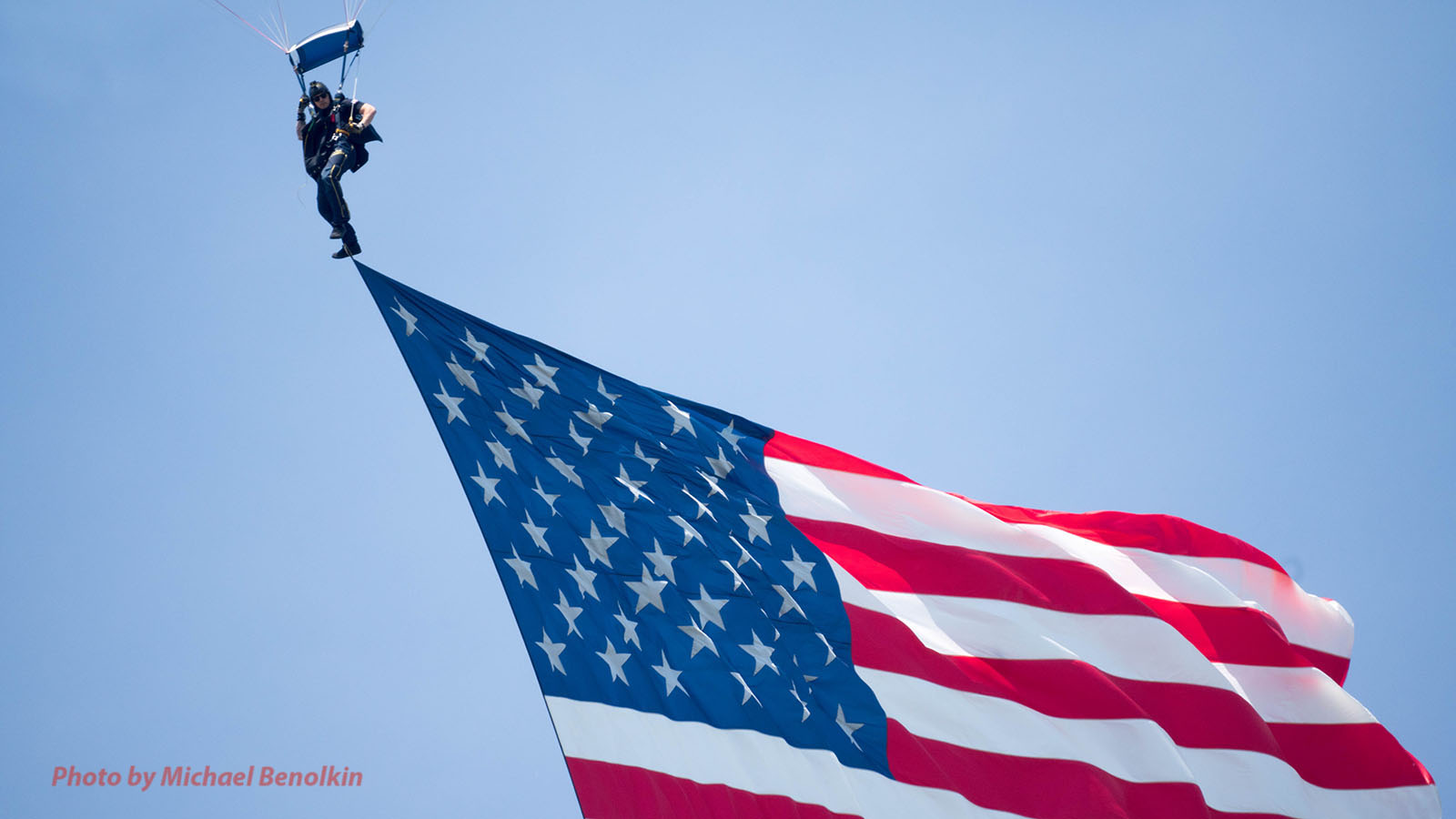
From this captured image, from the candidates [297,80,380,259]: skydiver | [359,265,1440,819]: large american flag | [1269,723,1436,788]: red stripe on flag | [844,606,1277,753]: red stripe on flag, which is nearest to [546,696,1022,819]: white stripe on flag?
[359,265,1440,819]: large american flag

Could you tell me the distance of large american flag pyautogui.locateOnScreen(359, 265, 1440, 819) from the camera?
40.2ft

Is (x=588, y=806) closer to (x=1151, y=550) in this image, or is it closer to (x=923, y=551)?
(x=923, y=551)

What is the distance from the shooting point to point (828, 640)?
13016 millimetres

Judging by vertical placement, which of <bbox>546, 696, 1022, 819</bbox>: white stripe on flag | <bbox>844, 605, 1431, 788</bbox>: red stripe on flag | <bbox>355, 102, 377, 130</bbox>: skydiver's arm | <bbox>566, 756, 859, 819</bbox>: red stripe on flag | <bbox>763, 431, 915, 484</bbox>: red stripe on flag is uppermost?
<bbox>355, 102, 377, 130</bbox>: skydiver's arm

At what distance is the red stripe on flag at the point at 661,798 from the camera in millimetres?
11766

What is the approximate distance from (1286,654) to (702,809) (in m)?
6.70

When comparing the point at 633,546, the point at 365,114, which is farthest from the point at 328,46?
the point at 633,546

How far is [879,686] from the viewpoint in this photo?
12.9 meters

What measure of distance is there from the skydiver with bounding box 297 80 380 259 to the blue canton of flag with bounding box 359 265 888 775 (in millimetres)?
932

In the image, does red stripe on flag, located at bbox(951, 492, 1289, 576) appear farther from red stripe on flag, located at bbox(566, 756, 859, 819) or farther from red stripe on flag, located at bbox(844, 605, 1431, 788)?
red stripe on flag, located at bbox(566, 756, 859, 819)

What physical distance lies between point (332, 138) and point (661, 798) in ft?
22.5

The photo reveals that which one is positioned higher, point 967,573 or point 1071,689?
point 967,573

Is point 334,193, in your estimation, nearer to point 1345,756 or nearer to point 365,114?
point 365,114

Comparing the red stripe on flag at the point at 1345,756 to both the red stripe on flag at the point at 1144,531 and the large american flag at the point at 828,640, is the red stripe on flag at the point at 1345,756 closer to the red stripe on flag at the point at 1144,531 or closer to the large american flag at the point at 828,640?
the large american flag at the point at 828,640
